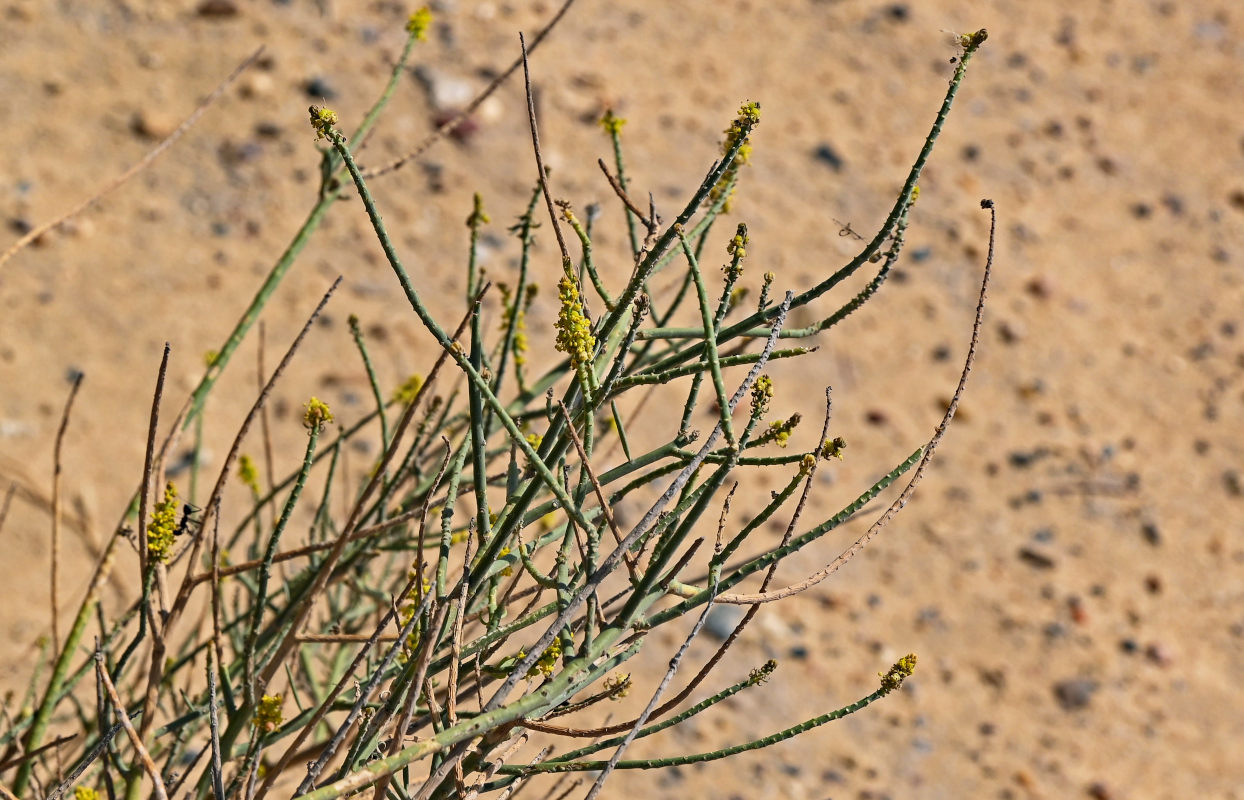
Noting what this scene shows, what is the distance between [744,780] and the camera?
133 inches

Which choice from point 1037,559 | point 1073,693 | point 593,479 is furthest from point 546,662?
point 1037,559

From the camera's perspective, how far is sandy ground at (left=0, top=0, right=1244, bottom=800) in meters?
3.63

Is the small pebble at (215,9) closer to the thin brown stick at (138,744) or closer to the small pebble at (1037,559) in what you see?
the small pebble at (1037,559)

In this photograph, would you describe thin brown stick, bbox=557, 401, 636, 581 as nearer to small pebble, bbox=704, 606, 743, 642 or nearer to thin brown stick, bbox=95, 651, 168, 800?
thin brown stick, bbox=95, 651, 168, 800

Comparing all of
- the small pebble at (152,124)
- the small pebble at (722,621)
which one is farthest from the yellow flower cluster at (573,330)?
the small pebble at (152,124)

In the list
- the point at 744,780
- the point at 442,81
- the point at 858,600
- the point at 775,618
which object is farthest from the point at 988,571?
the point at 442,81

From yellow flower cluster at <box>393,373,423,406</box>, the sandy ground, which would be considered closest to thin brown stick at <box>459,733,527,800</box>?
yellow flower cluster at <box>393,373,423,406</box>

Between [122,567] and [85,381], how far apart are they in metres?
0.69

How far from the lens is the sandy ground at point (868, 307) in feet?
11.9

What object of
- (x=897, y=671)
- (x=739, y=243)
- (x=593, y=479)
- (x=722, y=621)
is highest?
(x=722, y=621)

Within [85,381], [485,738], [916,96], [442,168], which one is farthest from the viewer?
[916,96]

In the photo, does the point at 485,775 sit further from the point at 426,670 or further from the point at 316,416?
the point at 316,416

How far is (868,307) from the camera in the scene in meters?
4.58

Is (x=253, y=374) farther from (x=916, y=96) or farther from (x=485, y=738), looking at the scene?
(x=916, y=96)
